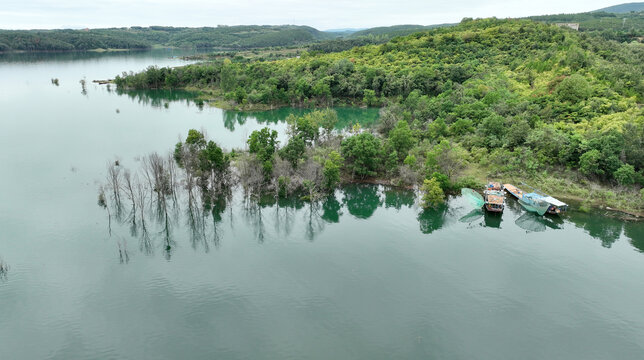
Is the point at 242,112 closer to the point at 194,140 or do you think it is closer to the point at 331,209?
the point at 194,140

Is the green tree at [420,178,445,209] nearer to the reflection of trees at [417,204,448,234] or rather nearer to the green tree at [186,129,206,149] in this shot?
the reflection of trees at [417,204,448,234]

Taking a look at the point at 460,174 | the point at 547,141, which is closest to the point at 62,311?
the point at 460,174

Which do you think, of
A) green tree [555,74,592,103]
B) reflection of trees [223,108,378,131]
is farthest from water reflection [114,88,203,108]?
green tree [555,74,592,103]

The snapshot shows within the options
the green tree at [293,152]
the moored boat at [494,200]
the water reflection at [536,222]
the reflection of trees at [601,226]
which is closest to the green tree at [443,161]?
the moored boat at [494,200]

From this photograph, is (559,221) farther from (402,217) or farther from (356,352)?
(356,352)

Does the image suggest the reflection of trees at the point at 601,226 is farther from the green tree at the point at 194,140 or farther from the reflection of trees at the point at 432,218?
the green tree at the point at 194,140

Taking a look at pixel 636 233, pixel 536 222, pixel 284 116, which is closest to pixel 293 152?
pixel 536 222

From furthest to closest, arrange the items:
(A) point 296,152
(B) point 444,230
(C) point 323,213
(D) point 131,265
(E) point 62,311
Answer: (A) point 296,152 < (C) point 323,213 < (B) point 444,230 < (D) point 131,265 < (E) point 62,311
